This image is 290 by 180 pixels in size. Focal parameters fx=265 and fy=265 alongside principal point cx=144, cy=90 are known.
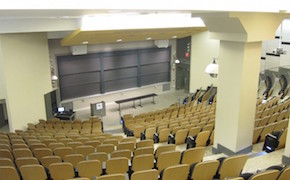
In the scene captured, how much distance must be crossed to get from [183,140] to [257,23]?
148 inches

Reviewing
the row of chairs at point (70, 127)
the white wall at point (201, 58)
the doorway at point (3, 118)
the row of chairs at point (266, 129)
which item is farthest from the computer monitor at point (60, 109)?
the row of chairs at point (266, 129)

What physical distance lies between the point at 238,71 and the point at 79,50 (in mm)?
10089

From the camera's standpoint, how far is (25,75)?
11.3m

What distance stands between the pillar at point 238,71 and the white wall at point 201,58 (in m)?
9.93

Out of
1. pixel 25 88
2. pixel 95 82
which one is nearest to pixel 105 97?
pixel 95 82

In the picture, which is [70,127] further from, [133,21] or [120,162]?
[120,162]

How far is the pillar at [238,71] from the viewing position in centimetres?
589

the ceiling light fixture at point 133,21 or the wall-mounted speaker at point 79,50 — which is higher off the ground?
the ceiling light fixture at point 133,21

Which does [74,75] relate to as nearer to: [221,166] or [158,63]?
[158,63]

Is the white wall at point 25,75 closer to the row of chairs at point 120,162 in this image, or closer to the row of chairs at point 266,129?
the row of chairs at point 120,162

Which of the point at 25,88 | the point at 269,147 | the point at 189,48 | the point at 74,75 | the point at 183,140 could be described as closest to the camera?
the point at 269,147

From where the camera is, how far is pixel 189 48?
57.5 ft

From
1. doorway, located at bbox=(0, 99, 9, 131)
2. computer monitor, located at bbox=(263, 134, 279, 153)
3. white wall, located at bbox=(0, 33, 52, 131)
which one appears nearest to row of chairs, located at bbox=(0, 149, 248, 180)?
computer monitor, located at bbox=(263, 134, 279, 153)

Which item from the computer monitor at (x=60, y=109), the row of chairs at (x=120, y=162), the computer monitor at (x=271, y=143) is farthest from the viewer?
the computer monitor at (x=60, y=109)
